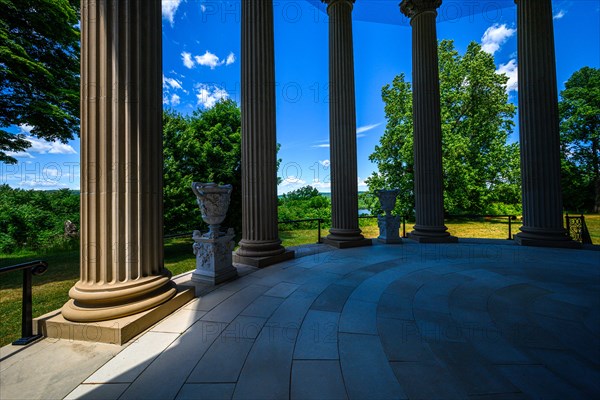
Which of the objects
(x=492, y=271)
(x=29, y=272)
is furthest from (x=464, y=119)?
(x=29, y=272)

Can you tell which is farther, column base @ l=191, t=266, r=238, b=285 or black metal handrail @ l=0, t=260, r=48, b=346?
column base @ l=191, t=266, r=238, b=285

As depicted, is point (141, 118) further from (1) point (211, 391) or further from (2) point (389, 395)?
(2) point (389, 395)

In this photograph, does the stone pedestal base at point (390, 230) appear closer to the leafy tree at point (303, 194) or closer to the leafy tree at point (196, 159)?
the leafy tree at point (196, 159)

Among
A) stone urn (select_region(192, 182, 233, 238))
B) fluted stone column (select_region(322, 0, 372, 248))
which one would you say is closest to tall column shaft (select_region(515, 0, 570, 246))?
fluted stone column (select_region(322, 0, 372, 248))

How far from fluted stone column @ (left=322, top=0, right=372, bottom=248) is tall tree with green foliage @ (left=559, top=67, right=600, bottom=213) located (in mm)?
31197

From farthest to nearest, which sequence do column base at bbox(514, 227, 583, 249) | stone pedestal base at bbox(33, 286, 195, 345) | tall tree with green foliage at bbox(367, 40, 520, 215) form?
tall tree with green foliage at bbox(367, 40, 520, 215)
column base at bbox(514, 227, 583, 249)
stone pedestal base at bbox(33, 286, 195, 345)

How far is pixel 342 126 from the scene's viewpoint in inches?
445

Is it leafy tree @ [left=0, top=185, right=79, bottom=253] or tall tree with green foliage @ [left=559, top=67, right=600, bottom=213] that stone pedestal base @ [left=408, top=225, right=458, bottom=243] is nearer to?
leafy tree @ [left=0, top=185, right=79, bottom=253]

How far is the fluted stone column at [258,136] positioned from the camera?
8.27 m

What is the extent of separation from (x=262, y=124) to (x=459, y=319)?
7476 mm

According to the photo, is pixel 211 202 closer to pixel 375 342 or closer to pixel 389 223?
pixel 375 342

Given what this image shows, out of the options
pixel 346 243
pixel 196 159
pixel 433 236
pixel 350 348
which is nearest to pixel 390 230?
pixel 433 236

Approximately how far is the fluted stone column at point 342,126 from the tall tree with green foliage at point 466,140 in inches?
483

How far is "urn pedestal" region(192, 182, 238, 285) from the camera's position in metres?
6.26
